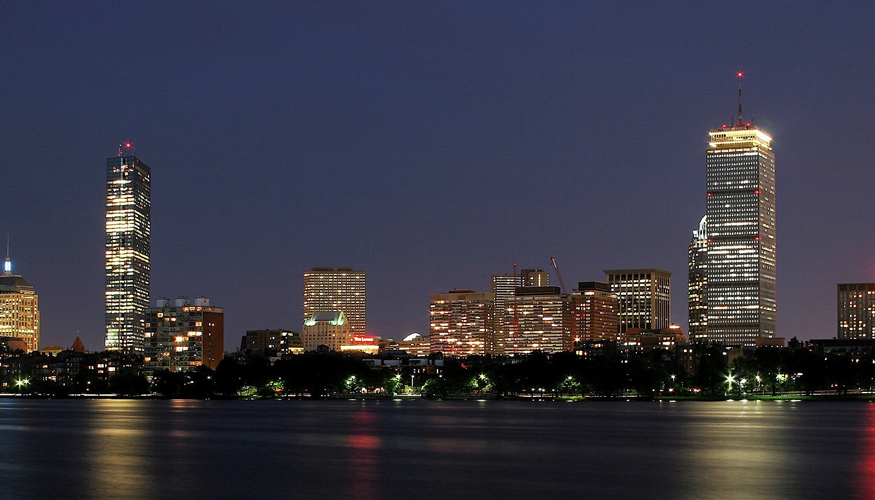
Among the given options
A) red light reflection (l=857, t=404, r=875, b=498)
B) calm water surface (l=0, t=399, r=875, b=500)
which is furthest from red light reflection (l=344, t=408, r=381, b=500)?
red light reflection (l=857, t=404, r=875, b=498)

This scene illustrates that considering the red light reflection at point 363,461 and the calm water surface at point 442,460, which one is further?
the calm water surface at point 442,460

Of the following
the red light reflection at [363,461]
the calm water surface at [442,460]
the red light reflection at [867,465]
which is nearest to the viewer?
the red light reflection at [363,461]

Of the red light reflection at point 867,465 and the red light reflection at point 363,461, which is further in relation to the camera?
the red light reflection at point 867,465

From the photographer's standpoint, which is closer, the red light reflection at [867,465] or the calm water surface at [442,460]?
the red light reflection at [867,465]

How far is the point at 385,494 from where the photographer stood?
194 ft

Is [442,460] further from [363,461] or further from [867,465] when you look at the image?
[867,465]

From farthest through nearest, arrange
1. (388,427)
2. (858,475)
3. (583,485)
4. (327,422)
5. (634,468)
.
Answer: (327,422) < (388,427) < (634,468) < (858,475) < (583,485)

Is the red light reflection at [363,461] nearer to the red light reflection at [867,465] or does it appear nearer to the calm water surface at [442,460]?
the calm water surface at [442,460]

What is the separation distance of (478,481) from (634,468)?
12.1 meters

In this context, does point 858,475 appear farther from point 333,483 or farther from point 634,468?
point 333,483

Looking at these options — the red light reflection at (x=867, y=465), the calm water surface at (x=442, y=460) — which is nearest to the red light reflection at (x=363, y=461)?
the calm water surface at (x=442, y=460)

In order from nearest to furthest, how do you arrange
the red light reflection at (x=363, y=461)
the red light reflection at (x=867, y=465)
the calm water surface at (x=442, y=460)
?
the red light reflection at (x=363, y=461), the red light reflection at (x=867, y=465), the calm water surface at (x=442, y=460)

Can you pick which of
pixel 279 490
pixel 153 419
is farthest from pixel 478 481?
pixel 153 419

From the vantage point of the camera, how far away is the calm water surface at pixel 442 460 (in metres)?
61.2
